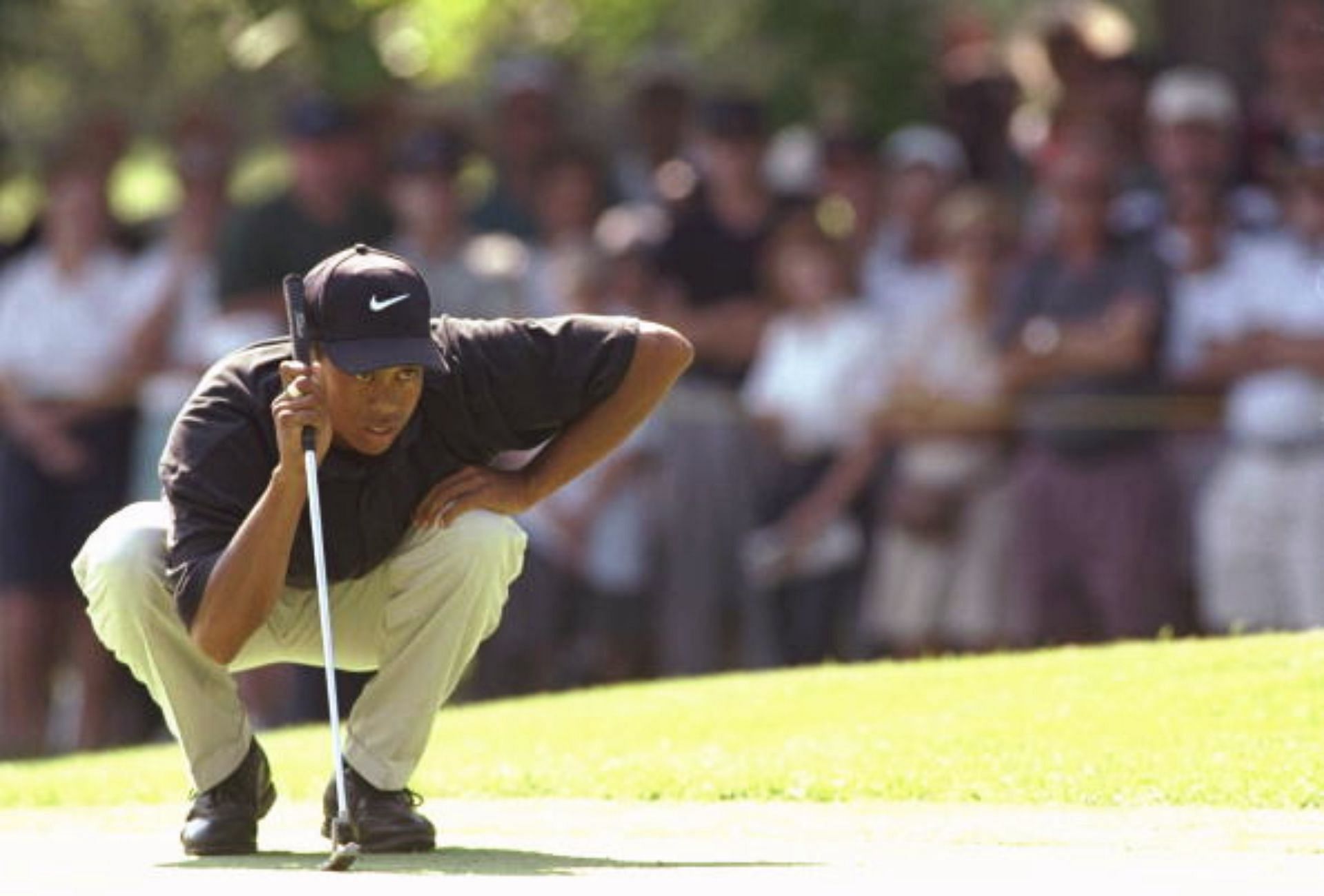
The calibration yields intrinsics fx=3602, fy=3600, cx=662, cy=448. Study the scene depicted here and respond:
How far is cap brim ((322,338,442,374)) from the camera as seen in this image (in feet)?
25.8

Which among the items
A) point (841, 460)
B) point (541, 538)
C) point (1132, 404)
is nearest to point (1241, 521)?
point (1132, 404)

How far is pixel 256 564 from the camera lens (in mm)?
7789

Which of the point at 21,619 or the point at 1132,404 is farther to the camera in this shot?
the point at 21,619

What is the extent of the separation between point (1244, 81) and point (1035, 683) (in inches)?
255

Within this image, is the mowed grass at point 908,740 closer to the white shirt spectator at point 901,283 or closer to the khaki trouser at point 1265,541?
the khaki trouser at point 1265,541

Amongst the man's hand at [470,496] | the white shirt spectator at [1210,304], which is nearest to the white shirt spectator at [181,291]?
the white shirt spectator at [1210,304]

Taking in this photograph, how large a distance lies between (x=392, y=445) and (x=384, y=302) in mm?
446

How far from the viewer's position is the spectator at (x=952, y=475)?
1514cm

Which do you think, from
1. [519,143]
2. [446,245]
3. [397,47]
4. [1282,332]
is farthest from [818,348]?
[397,47]

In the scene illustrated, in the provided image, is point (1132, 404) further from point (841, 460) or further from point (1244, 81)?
point (1244, 81)

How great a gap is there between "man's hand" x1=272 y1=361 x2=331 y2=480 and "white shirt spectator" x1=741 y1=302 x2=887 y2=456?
760 cm

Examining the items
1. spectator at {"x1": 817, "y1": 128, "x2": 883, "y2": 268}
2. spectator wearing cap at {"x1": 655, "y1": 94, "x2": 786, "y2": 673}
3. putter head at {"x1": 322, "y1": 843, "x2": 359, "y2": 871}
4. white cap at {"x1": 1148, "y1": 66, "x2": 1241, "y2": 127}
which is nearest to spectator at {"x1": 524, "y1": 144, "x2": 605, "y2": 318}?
spectator wearing cap at {"x1": 655, "y1": 94, "x2": 786, "y2": 673}

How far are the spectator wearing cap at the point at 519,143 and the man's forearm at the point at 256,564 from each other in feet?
28.5

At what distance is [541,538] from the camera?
52.0 feet
